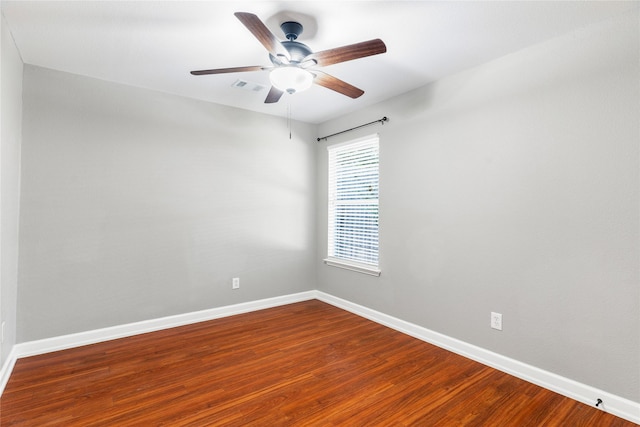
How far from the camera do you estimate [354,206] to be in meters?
3.85

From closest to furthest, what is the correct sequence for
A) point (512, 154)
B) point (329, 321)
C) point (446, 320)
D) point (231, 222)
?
point (512, 154), point (446, 320), point (329, 321), point (231, 222)

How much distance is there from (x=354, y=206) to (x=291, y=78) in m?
2.10

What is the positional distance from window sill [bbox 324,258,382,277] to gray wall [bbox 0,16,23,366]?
303cm

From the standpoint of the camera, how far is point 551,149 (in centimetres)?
216

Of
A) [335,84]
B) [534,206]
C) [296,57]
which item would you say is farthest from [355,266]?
[296,57]

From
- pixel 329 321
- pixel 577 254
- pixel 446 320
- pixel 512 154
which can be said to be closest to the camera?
pixel 577 254

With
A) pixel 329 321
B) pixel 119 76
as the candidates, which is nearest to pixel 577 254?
pixel 329 321

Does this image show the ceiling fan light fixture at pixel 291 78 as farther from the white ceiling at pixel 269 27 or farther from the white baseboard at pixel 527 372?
the white baseboard at pixel 527 372

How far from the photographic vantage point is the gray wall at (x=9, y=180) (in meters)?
2.04

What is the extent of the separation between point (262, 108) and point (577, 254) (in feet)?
10.8

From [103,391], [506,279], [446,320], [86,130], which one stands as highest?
[86,130]

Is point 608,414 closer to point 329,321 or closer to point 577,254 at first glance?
point 577,254

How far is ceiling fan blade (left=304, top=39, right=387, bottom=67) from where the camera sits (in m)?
1.70

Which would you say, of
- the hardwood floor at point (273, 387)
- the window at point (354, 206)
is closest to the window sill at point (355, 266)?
the window at point (354, 206)
